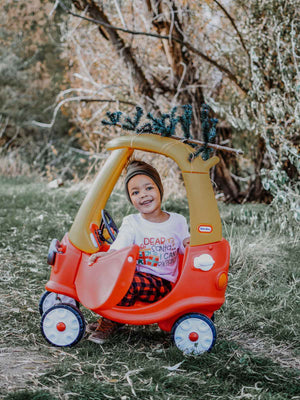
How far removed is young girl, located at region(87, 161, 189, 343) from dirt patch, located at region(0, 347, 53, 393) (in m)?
0.34

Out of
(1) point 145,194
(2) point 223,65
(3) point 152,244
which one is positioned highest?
(2) point 223,65

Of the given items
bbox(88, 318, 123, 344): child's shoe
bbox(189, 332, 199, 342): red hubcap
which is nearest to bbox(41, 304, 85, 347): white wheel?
bbox(88, 318, 123, 344): child's shoe

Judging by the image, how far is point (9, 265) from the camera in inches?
151

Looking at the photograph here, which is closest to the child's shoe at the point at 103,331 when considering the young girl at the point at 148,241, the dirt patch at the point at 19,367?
the young girl at the point at 148,241

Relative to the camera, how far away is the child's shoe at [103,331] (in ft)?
8.45

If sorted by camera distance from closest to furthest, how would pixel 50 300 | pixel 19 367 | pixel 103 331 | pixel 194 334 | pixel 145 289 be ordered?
1. pixel 19 367
2. pixel 194 334
3. pixel 145 289
4. pixel 103 331
5. pixel 50 300

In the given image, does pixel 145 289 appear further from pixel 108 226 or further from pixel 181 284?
pixel 108 226

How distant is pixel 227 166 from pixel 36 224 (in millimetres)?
2644

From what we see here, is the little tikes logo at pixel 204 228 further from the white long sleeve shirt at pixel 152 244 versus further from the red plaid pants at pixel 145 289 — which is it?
the red plaid pants at pixel 145 289

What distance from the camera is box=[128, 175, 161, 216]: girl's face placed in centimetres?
260

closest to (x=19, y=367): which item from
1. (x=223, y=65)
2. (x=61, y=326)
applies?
(x=61, y=326)

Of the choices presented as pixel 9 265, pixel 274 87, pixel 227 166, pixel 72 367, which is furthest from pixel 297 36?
pixel 72 367

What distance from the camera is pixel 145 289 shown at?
2.52m

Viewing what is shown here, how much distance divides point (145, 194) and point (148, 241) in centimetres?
24
